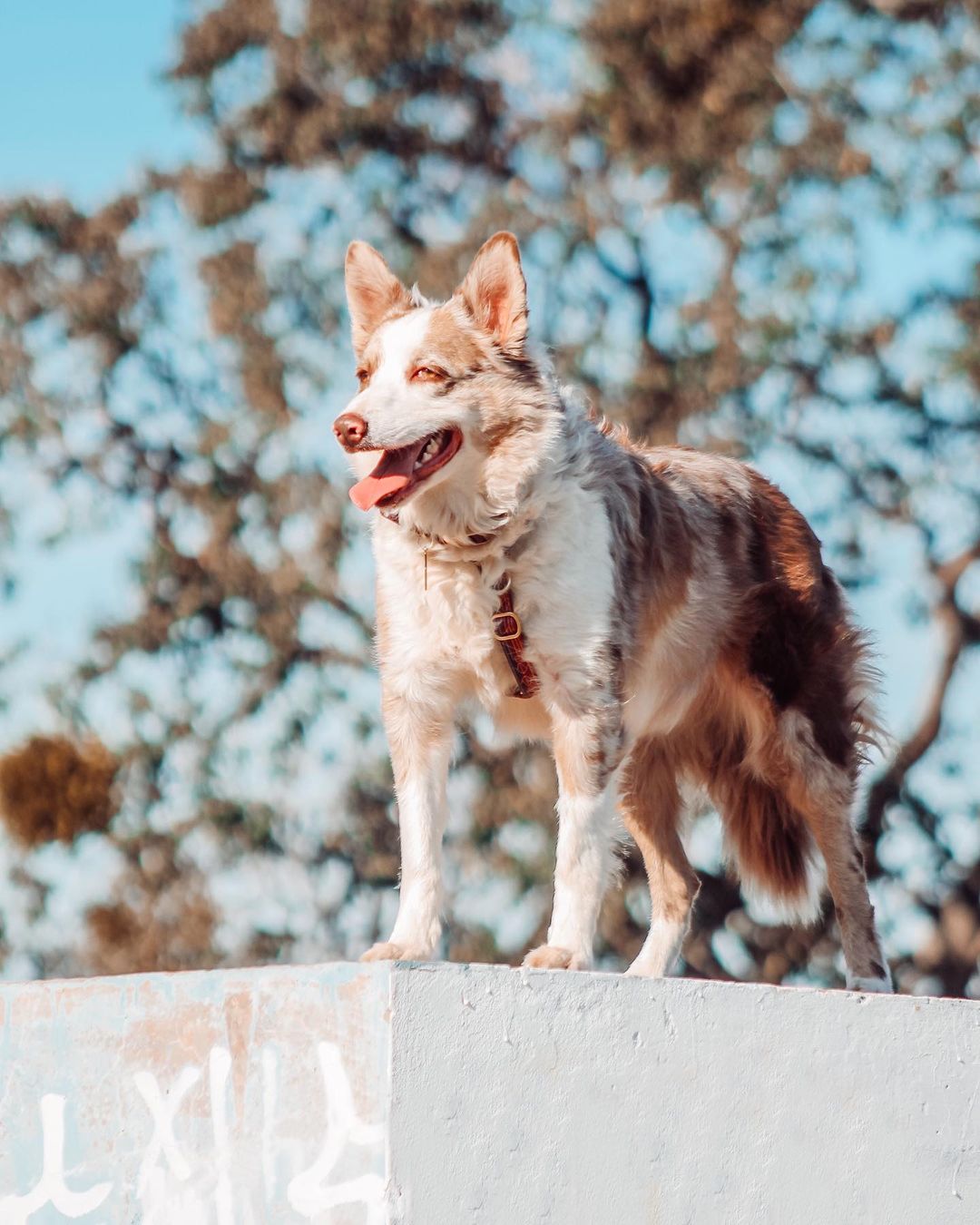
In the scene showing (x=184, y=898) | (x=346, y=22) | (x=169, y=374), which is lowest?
(x=184, y=898)

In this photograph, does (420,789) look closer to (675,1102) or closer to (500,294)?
(675,1102)

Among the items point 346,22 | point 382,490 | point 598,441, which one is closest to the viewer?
point 382,490

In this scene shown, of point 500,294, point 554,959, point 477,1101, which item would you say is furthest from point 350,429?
point 477,1101

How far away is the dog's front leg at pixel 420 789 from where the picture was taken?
15.9 ft

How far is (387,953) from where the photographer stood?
4.52 meters

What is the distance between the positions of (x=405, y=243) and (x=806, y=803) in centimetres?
1148

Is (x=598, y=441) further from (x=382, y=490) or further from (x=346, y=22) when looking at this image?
(x=346, y=22)

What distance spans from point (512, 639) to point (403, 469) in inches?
22.9

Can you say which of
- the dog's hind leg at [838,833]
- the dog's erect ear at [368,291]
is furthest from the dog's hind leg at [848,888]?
the dog's erect ear at [368,291]

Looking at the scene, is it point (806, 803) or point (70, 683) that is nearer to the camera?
point (806, 803)


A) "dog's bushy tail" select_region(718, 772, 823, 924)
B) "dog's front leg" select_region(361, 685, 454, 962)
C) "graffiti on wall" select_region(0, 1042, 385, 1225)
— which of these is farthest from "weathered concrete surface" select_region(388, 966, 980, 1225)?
"dog's bushy tail" select_region(718, 772, 823, 924)

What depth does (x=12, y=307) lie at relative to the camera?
16.9 meters

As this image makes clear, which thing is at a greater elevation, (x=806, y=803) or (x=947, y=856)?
(x=806, y=803)

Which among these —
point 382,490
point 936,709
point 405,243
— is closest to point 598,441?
point 382,490
